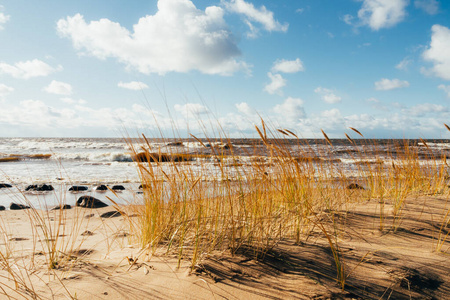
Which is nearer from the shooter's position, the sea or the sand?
the sand

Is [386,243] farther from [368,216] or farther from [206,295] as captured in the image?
[206,295]

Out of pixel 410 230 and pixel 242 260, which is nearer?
pixel 242 260

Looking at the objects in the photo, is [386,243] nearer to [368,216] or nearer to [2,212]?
[368,216]

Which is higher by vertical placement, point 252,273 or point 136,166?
point 136,166

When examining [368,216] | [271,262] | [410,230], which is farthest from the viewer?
[368,216]

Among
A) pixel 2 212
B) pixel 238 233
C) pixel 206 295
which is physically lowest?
pixel 2 212

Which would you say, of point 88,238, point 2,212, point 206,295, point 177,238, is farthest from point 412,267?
point 2,212

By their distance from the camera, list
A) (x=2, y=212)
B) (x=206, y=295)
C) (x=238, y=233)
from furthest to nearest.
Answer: (x=2, y=212), (x=238, y=233), (x=206, y=295)

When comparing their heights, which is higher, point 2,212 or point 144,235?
point 144,235

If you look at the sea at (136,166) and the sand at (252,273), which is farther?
the sea at (136,166)

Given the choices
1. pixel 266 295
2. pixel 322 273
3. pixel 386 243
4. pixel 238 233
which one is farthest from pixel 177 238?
pixel 386 243

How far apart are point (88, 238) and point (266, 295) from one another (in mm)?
2182

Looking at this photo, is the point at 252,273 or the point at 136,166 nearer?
the point at 252,273

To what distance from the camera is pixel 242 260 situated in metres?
1.71
